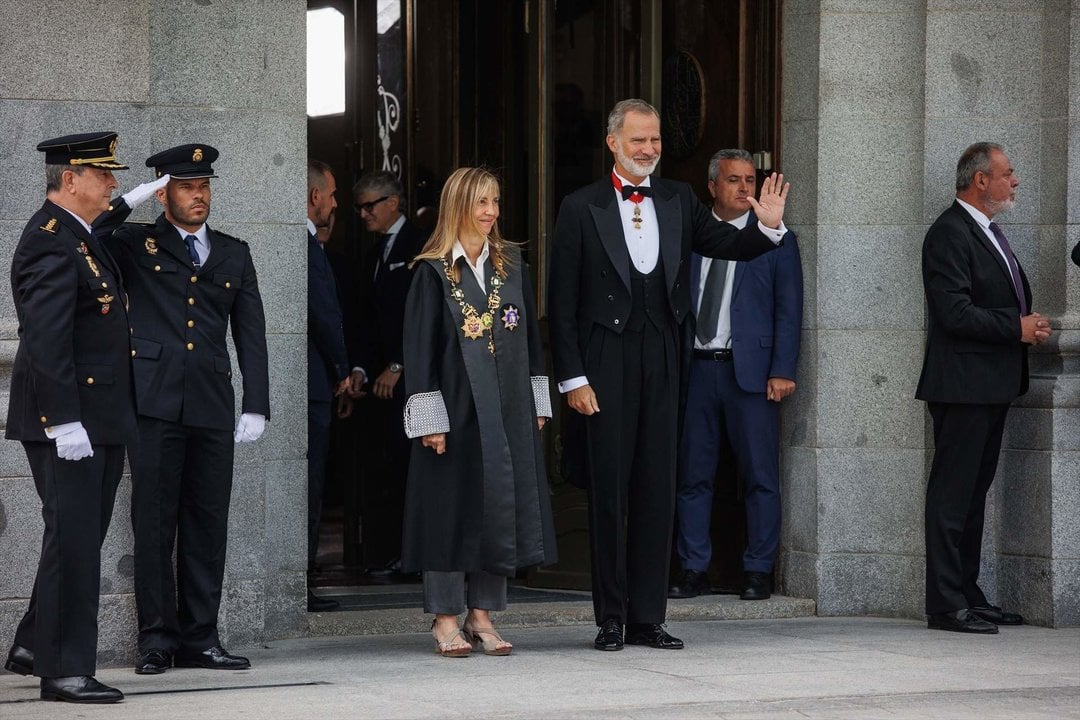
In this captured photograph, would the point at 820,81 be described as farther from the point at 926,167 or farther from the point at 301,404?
Result: the point at 301,404

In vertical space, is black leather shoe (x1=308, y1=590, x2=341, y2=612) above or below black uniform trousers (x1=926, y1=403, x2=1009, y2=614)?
below

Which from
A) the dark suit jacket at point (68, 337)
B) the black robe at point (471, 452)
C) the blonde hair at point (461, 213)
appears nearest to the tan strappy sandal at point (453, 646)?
the black robe at point (471, 452)

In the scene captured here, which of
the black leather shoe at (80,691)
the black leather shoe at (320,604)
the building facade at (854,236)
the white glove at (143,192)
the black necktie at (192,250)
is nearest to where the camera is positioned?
the black leather shoe at (80,691)

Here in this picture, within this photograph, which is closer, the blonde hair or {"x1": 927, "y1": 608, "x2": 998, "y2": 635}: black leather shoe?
the blonde hair

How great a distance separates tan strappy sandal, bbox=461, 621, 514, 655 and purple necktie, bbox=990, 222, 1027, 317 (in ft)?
9.56

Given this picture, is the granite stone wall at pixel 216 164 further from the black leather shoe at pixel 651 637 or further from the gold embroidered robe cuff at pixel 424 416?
the black leather shoe at pixel 651 637

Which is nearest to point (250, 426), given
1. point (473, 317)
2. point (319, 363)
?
point (473, 317)

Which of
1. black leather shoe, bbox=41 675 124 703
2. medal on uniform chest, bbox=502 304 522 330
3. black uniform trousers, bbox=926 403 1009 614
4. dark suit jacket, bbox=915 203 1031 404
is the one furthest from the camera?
black uniform trousers, bbox=926 403 1009 614

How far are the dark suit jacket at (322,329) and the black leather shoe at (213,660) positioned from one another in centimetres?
183

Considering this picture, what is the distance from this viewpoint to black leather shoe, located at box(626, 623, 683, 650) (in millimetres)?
7840

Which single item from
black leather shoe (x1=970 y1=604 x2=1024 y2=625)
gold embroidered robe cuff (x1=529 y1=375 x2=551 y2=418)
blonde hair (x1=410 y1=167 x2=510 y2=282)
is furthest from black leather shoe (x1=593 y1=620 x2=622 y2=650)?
black leather shoe (x1=970 y1=604 x2=1024 y2=625)

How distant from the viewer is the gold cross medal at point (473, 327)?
7617mm

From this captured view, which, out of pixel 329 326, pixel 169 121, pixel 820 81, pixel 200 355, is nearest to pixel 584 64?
pixel 820 81

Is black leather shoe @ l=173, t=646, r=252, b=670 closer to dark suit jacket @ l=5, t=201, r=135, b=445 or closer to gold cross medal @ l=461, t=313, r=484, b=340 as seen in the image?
dark suit jacket @ l=5, t=201, r=135, b=445
